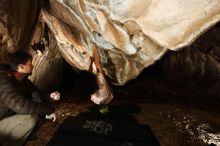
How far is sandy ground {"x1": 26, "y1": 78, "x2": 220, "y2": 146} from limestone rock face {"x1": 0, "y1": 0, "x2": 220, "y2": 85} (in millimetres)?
1021

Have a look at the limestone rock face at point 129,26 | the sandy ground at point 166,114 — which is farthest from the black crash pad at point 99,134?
the limestone rock face at point 129,26

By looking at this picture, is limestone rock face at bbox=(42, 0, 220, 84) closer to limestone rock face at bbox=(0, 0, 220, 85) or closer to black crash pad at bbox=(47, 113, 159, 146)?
limestone rock face at bbox=(0, 0, 220, 85)

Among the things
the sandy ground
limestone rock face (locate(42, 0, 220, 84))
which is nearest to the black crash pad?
the sandy ground

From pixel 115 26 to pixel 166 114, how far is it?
3.25 metres

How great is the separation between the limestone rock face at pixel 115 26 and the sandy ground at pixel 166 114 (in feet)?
3.35

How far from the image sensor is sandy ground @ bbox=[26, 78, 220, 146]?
239 inches

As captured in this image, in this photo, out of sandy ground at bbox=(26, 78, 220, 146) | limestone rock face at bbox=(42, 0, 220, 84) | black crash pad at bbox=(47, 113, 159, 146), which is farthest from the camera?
sandy ground at bbox=(26, 78, 220, 146)

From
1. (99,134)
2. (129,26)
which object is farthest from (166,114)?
(129,26)

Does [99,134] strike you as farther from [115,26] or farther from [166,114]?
[166,114]

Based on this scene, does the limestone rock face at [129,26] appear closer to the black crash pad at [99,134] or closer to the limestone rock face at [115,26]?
the limestone rock face at [115,26]

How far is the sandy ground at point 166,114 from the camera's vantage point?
6.07m

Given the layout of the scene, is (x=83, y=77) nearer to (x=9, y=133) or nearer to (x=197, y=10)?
(x=9, y=133)

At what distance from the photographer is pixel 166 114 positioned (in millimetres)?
7297

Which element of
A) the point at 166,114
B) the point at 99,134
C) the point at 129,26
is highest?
the point at 129,26
